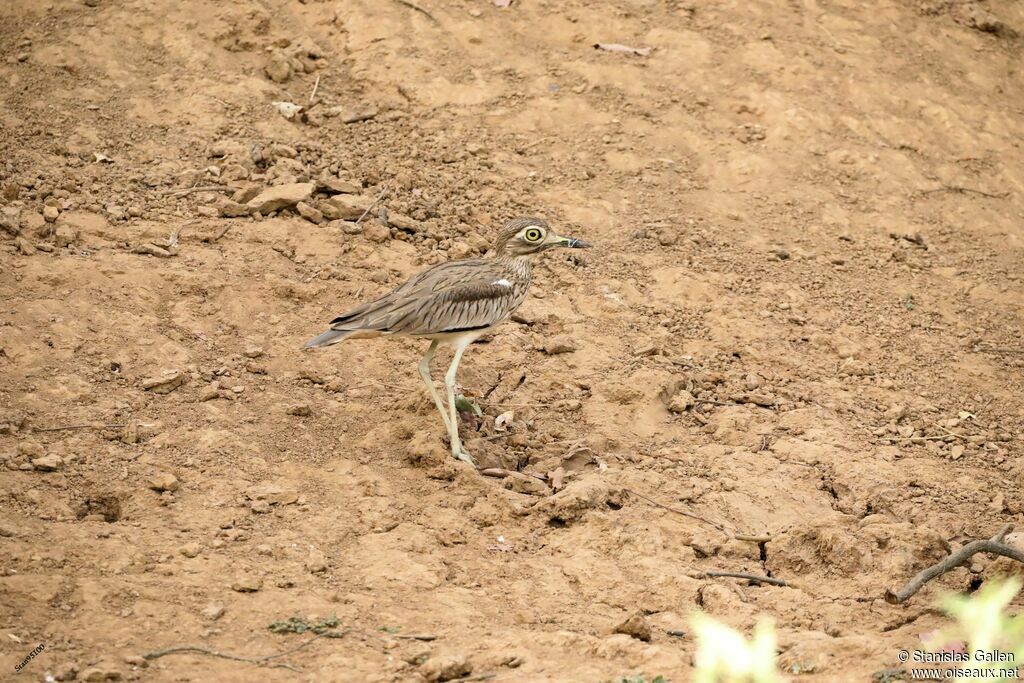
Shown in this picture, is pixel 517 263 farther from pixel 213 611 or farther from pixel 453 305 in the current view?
pixel 213 611

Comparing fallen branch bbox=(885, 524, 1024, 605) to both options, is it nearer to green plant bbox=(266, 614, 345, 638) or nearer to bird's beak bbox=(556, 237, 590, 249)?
green plant bbox=(266, 614, 345, 638)

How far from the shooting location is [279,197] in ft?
22.6

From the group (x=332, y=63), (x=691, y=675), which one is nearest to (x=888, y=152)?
(x=332, y=63)

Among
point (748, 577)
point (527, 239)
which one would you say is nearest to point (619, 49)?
point (527, 239)

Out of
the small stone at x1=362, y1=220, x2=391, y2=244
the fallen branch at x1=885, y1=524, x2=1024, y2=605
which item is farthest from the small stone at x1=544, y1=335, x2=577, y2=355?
the fallen branch at x1=885, y1=524, x2=1024, y2=605

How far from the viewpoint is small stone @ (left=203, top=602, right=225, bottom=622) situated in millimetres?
4203

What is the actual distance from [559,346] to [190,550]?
2552 millimetres

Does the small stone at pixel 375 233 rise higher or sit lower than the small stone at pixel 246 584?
higher

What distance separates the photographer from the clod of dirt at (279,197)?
22.5 ft

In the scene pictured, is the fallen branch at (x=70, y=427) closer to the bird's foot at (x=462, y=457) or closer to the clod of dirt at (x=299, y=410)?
the clod of dirt at (x=299, y=410)

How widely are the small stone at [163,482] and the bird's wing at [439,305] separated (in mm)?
1037

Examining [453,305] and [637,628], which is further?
[453,305]

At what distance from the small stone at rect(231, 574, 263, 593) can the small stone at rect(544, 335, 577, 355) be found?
2455 millimetres

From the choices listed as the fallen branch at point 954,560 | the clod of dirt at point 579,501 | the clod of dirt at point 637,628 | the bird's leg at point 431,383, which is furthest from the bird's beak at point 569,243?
the fallen branch at point 954,560
